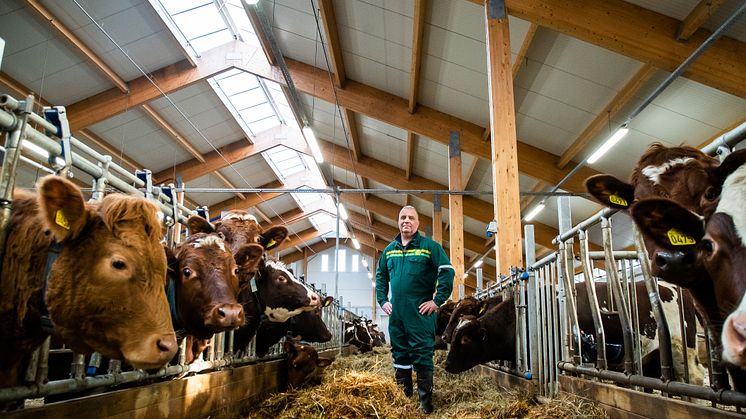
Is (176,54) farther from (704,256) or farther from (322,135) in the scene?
(704,256)

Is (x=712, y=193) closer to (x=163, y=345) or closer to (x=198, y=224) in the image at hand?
(x=163, y=345)

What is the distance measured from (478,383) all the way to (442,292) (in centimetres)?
192

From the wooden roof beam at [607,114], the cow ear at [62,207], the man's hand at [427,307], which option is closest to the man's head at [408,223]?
the man's hand at [427,307]

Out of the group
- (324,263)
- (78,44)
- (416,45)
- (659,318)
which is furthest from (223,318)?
(324,263)

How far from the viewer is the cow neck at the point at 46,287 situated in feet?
6.77

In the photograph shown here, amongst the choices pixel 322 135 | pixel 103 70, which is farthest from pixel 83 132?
pixel 322 135

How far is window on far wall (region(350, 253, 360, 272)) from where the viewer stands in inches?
1409

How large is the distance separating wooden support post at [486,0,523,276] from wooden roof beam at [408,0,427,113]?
137 cm

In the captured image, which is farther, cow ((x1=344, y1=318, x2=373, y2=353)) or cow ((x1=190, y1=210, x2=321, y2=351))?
cow ((x1=344, y1=318, x2=373, y2=353))

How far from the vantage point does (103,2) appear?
9.42 metres

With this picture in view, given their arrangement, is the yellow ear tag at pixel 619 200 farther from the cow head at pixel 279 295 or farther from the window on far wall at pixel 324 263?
the window on far wall at pixel 324 263

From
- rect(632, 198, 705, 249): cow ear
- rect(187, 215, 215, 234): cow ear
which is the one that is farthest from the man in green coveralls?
rect(632, 198, 705, 249): cow ear

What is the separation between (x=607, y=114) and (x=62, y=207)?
970cm

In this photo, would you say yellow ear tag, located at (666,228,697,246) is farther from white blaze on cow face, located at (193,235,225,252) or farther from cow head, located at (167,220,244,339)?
white blaze on cow face, located at (193,235,225,252)
